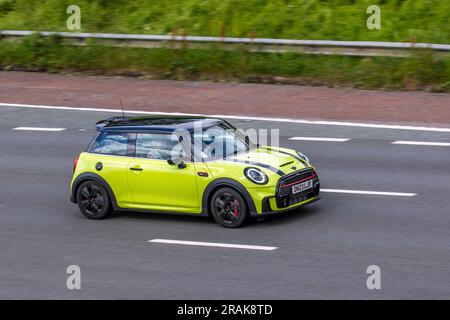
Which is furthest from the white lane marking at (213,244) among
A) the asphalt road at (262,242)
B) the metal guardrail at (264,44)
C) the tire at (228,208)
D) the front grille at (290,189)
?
the metal guardrail at (264,44)

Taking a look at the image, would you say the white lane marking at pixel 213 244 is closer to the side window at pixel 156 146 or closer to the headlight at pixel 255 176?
the headlight at pixel 255 176

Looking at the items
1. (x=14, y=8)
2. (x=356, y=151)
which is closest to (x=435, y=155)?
(x=356, y=151)

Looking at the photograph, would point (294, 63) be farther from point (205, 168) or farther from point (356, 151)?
point (205, 168)

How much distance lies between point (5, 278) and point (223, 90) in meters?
12.0

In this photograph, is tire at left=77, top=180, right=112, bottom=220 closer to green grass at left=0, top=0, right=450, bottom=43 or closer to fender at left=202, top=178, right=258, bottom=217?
fender at left=202, top=178, right=258, bottom=217

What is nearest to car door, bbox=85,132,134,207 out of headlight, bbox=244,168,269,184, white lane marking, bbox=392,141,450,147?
headlight, bbox=244,168,269,184

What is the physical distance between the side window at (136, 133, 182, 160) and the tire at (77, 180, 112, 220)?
837mm

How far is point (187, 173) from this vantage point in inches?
555

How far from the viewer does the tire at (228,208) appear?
45.2 feet

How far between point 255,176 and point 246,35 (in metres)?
13.0

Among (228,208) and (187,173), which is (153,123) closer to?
(187,173)

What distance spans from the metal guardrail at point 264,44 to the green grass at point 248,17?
600mm

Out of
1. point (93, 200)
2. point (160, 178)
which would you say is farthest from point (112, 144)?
point (160, 178)

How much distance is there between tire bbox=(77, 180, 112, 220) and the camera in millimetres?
14820
